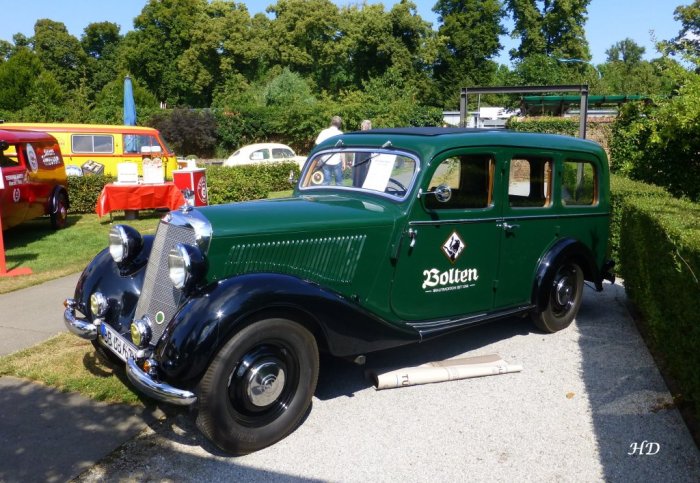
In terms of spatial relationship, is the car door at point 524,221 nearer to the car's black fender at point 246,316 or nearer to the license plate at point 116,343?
the car's black fender at point 246,316

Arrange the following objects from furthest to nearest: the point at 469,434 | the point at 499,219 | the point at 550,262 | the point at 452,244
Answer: the point at 550,262 → the point at 499,219 → the point at 452,244 → the point at 469,434

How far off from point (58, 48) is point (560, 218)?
6790 cm

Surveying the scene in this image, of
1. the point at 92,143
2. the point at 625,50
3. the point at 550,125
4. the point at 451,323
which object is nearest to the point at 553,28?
the point at 550,125

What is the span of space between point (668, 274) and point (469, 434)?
5.95 ft

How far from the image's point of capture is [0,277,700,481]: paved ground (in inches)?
133

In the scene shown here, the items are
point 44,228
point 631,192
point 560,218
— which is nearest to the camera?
point 560,218

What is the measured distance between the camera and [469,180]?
488 cm

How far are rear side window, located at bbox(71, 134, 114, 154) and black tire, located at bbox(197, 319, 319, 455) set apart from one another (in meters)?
14.5

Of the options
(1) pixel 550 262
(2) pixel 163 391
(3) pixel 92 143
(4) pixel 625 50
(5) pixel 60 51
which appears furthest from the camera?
(4) pixel 625 50

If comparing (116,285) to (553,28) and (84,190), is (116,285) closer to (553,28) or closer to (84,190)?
(84,190)

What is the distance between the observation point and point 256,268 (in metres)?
3.75

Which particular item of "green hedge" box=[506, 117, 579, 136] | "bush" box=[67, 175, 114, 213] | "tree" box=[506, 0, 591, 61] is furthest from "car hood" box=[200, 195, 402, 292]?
"tree" box=[506, 0, 591, 61]

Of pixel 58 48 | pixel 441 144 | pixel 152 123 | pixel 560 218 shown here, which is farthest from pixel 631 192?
pixel 58 48

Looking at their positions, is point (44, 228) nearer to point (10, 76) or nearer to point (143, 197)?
point (143, 197)
